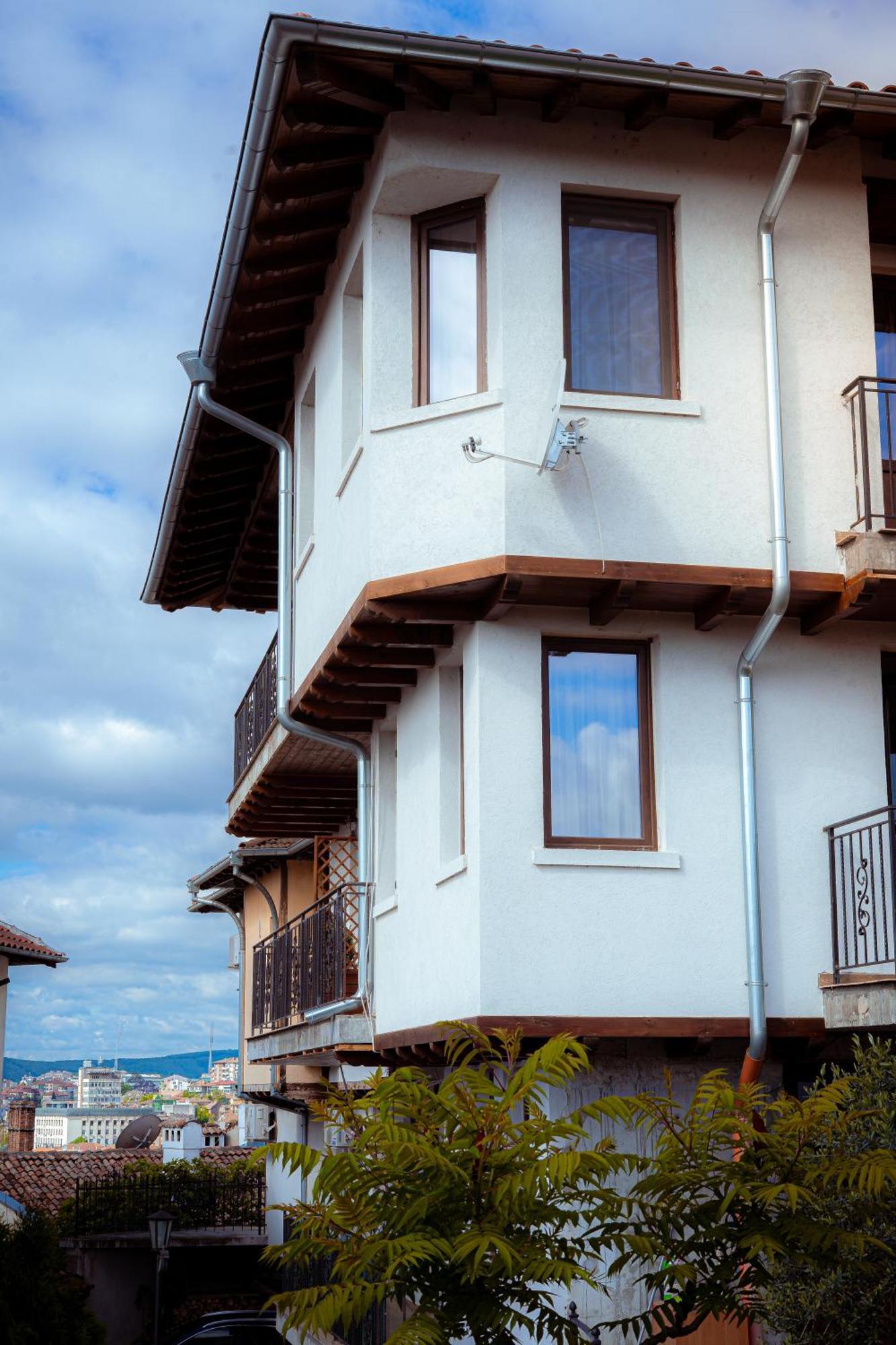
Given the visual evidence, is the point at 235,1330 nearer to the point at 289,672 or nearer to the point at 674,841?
the point at 289,672

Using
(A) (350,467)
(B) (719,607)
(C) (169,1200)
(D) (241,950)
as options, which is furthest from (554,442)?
(C) (169,1200)

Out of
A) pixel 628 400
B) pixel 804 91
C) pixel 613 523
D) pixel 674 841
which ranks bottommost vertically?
pixel 674 841

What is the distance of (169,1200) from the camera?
33.7 meters

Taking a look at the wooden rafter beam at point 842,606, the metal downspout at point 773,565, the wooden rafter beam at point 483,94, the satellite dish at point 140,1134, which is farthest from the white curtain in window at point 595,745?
the satellite dish at point 140,1134

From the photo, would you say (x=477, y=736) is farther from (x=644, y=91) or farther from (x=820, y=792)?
(x=644, y=91)

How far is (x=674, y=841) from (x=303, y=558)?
18.6 ft

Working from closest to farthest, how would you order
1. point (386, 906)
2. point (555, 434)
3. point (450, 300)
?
point (555, 434)
point (450, 300)
point (386, 906)

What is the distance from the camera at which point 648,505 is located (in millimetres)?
12258

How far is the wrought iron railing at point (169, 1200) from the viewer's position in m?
32.1

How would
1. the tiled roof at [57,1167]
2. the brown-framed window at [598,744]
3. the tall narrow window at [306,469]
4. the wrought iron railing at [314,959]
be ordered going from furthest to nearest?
1. the tiled roof at [57,1167]
2. the tall narrow window at [306,469]
3. the wrought iron railing at [314,959]
4. the brown-framed window at [598,744]

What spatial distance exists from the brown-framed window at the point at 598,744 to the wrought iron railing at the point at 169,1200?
22.2 metres

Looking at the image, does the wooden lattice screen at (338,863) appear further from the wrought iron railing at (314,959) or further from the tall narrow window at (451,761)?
the tall narrow window at (451,761)

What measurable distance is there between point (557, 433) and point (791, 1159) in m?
5.19

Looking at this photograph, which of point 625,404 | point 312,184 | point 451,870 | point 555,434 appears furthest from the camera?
point 312,184
